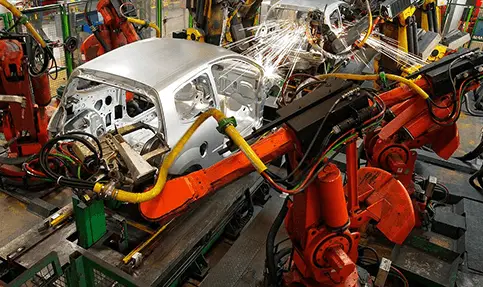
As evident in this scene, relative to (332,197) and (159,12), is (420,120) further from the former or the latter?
(159,12)

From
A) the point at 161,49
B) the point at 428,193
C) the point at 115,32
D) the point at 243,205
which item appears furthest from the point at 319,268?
the point at 115,32

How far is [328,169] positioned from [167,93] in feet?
6.39

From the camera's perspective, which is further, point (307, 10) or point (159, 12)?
point (159, 12)

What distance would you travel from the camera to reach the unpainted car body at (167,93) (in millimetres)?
3928

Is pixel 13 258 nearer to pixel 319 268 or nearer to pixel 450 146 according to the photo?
pixel 319 268

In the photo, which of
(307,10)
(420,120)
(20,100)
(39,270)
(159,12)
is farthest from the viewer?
(159,12)

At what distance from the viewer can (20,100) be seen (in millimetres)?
4445

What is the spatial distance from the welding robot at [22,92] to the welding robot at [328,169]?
2.59 meters

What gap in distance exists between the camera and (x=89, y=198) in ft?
7.92

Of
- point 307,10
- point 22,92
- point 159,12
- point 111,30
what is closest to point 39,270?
point 22,92

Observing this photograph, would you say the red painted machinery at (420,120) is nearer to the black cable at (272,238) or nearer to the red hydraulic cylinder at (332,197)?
the red hydraulic cylinder at (332,197)

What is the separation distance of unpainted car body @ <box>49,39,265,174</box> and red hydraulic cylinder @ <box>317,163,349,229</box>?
181cm

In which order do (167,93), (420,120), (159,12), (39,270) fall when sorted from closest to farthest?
(39,270) → (420,120) → (167,93) → (159,12)

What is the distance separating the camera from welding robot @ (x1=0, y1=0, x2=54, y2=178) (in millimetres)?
4387
